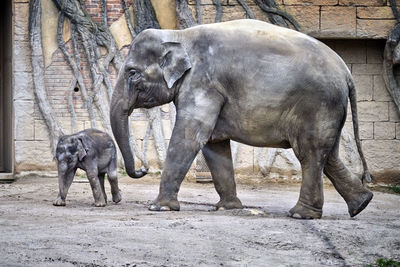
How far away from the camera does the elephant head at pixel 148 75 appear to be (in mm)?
6985

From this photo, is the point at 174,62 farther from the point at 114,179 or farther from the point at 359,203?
the point at 359,203

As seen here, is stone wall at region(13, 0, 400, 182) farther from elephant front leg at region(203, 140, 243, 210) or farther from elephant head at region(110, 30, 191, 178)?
elephant head at region(110, 30, 191, 178)

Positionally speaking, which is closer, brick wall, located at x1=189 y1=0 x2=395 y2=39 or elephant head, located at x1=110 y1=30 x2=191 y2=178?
elephant head, located at x1=110 y1=30 x2=191 y2=178

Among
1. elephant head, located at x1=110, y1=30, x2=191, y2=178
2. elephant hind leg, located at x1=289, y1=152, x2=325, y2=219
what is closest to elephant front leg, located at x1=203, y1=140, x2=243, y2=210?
elephant head, located at x1=110, y1=30, x2=191, y2=178

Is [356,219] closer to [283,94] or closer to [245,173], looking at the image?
[283,94]

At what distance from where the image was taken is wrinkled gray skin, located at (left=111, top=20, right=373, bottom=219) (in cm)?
668

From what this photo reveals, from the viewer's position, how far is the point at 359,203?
272 inches

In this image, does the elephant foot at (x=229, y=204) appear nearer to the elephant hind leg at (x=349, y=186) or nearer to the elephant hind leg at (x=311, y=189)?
the elephant hind leg at (x=311, y=189)

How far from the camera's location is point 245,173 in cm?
1123

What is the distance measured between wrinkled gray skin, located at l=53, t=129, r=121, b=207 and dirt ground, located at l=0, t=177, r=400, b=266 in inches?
7.9

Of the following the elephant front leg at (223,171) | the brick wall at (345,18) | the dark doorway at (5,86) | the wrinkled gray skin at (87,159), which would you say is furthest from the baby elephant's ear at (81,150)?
the dark doorway at (5,86)

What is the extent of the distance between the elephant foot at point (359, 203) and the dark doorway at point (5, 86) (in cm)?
681

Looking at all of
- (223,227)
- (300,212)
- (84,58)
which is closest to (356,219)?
(300,212)

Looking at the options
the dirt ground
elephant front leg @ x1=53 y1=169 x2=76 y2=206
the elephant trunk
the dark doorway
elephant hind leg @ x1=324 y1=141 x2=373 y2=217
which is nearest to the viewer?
the dirt ground
